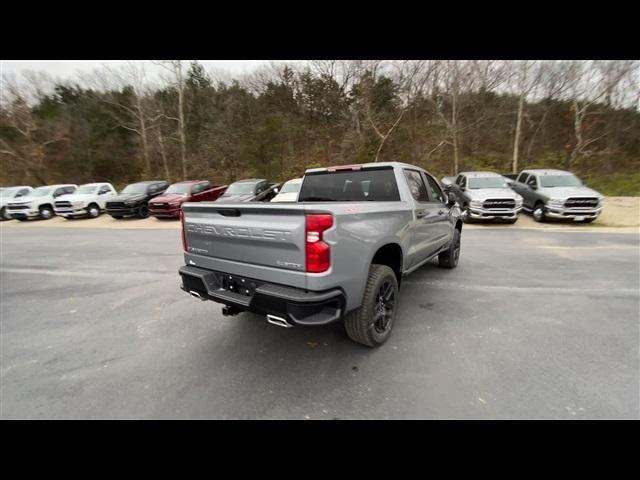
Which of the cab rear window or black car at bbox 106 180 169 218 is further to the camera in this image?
black car at bbox 106 180 169 218

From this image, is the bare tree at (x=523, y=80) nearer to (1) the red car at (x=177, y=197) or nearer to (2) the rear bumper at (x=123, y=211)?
(1) the red car at (x=177, y=197)

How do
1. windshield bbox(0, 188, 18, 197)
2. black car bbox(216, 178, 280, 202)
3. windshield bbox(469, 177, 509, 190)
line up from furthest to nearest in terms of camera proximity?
1. windshield bbox(0, 188, 18, 197)
2. black car bbox(216, 178, 280, 202)
3. windshield bbox(469, 177, 509, 190)

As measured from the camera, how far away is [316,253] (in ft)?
7.39

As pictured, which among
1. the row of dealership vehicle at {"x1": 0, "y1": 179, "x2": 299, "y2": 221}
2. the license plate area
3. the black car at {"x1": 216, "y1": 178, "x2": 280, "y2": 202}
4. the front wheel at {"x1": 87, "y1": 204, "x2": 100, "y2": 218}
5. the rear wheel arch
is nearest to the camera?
the license plate area

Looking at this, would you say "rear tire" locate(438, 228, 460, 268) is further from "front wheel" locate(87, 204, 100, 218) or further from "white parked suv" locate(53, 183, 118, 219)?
"front wheel" locate(87, 204, 100, 218)

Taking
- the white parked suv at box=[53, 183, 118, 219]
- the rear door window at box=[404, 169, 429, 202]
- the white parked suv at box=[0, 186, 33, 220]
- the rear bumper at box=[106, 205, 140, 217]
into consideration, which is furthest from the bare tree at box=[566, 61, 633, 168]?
the white parked suv at box=[0, 186, 33, 220]

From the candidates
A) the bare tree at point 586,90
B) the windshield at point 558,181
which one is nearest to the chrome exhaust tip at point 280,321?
the windshield at point 558,181

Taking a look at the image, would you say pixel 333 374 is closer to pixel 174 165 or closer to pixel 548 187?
pixel 548 187

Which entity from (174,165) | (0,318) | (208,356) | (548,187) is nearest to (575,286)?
(208,356)

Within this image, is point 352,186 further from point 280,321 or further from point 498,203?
point 498,203

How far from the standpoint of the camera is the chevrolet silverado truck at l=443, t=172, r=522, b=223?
9938 mm

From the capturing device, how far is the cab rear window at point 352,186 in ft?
12.1

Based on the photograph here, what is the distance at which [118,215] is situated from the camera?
45.1 ft
